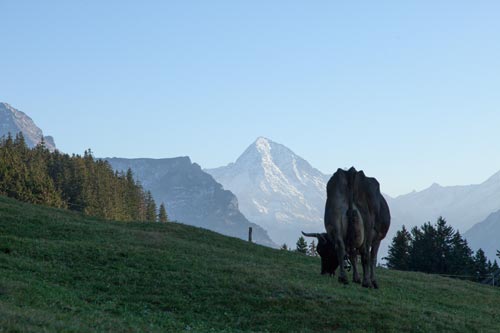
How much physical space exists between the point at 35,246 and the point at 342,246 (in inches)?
572

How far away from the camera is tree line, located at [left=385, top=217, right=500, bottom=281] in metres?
83.2

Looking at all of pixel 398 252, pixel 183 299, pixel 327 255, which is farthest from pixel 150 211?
pixel 183 299

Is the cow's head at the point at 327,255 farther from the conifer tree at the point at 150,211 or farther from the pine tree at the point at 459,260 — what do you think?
the conifer tree at the point at 150,211

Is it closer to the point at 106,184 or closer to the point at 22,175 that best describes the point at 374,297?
the point at 22,175

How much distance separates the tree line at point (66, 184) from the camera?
315 ft

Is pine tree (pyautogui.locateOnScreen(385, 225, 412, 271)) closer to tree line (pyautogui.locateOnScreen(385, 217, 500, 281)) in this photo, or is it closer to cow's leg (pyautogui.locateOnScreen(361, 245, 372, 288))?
tree line (pyautogui.locateOnScreen(385, 217, 500, 281))

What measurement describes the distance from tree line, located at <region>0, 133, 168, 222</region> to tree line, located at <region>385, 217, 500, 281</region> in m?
50.6

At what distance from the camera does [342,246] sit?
26.2 metres

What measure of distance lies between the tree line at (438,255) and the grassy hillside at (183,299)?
5127 centimetres

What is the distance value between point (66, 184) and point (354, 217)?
9829 centimetres

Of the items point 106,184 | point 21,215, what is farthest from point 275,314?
point 106,184

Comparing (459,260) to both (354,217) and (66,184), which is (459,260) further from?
Result: (66,184)

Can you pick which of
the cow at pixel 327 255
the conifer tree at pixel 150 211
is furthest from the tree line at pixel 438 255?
A: the conifer tree at pixel 150 211

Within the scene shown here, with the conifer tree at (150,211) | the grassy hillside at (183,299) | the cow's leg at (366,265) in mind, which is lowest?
the grassy hillside at (183,299)
